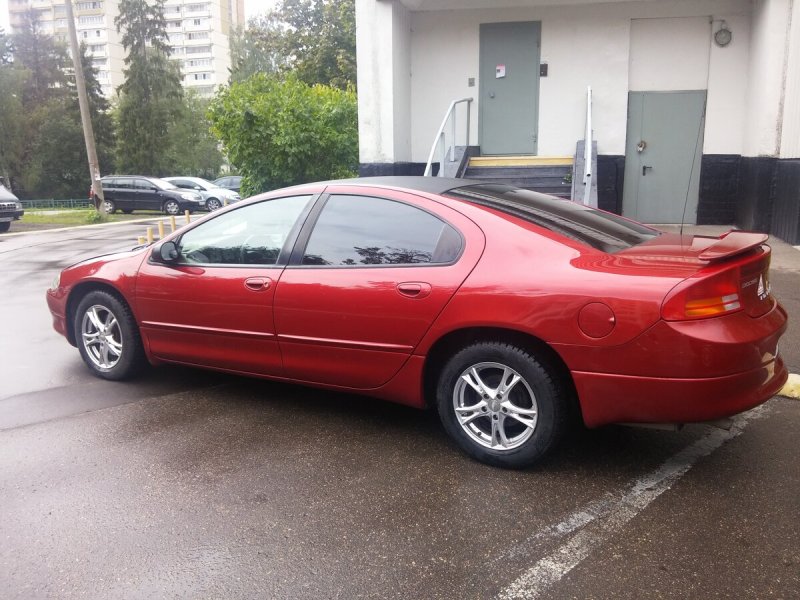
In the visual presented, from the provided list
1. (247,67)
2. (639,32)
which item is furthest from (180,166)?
(639,32)

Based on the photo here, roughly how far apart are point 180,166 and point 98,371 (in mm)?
50535

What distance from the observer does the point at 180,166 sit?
52781mm

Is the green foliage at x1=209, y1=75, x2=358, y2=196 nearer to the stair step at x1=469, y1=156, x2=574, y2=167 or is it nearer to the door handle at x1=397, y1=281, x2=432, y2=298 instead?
the stair step at x1=469, y1=156, x2=574, y2=167

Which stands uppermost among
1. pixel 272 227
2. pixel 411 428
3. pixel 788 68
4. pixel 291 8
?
pixel 291 8

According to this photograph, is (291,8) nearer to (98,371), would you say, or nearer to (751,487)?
(98,371)

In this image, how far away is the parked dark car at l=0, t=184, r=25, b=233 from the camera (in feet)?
70.1

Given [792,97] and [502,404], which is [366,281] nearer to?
[502,404]

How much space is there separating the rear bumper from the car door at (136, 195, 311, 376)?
1.97 metres

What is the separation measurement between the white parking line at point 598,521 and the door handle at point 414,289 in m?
1.34

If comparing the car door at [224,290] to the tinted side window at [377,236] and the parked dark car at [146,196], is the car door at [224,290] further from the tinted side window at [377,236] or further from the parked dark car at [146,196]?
the parked dark car at [146,196]

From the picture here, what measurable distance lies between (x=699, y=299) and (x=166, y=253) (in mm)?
3377

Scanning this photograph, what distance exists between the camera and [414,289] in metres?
3.83

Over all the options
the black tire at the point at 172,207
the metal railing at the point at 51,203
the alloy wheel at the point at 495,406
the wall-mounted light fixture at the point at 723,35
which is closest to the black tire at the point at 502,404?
the alloy wheel at the point at 495,406

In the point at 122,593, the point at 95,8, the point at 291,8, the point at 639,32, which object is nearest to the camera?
the point at 122,593
